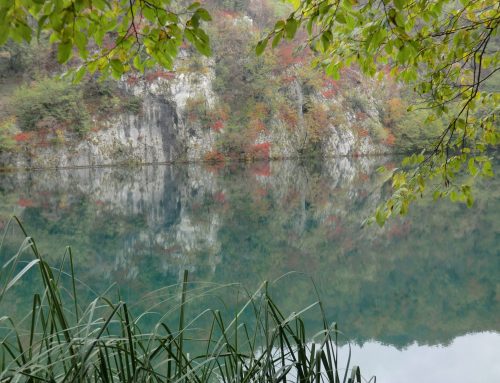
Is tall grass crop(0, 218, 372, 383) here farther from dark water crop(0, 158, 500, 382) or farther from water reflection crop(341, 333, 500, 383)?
water reflection crop(341, 333, 500, 383)

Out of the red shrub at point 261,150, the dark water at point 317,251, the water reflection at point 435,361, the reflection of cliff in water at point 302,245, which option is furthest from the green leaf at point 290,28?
the red shrub at point 261,150

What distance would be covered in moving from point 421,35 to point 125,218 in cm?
1246

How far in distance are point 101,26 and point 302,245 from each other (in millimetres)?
9995

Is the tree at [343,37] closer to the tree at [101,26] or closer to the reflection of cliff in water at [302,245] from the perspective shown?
the tree at [101,26]

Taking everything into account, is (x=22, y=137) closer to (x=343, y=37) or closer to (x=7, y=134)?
(x=7, y=134)

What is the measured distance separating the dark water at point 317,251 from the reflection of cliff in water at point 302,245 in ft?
0.11

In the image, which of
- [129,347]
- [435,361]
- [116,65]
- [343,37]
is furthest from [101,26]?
[435,361]

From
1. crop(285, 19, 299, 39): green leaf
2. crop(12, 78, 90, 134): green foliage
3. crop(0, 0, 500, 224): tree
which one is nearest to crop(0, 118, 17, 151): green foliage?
crop(12, 78, 90, 134): green foliage

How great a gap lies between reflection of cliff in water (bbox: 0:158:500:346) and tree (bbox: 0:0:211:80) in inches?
207

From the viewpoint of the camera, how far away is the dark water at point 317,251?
6.64 metres

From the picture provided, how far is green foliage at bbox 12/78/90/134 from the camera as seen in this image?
98.5 feet

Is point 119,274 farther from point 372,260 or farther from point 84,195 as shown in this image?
point 84,195

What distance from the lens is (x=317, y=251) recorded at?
427 inches

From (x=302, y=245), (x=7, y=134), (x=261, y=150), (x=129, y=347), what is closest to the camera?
(x=129, y=347)
